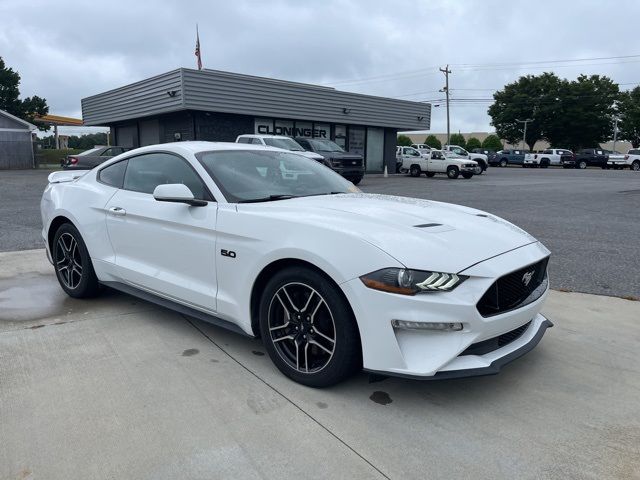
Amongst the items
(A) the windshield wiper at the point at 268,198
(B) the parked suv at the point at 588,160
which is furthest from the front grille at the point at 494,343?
(B) the parked suv at the point at 588,160

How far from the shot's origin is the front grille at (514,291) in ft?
9.17

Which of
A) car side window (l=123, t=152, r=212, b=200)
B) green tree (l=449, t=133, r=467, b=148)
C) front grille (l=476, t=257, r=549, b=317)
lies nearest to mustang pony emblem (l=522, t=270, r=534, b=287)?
front grille (l=476, t=257, r=549, b=317)

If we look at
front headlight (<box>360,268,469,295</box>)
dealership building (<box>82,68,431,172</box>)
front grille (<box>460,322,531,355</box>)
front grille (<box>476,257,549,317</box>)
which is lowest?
front grille (<box>460,322,531,355</box>)

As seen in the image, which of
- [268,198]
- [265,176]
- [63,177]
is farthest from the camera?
[63,177]

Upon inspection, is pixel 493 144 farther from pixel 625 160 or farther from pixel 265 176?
pixel 265 176

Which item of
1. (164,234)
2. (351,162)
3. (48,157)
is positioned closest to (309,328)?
(164,234)

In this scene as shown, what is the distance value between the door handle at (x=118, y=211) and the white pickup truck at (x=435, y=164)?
2441 centimetres

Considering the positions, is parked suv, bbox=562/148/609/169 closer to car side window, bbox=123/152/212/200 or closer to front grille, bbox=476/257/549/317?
front grille, bbox=476/257/549/317

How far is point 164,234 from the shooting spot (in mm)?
3820

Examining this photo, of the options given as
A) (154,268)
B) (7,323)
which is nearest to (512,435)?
(154,268)

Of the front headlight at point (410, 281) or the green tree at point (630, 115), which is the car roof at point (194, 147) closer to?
the front headlight at point (410, 281)

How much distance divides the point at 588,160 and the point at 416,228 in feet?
160

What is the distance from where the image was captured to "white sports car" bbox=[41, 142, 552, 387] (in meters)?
2.69

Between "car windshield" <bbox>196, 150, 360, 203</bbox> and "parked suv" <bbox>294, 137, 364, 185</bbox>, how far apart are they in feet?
45.8
